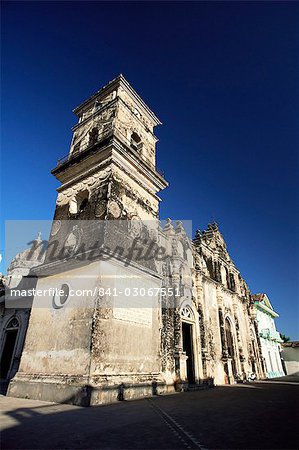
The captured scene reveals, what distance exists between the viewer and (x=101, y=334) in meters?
7.96

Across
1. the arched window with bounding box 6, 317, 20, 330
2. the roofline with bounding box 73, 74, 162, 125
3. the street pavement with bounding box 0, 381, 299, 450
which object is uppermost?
the roofline with bounding box 73, 74, 162, 125

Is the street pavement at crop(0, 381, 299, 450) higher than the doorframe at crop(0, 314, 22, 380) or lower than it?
lower

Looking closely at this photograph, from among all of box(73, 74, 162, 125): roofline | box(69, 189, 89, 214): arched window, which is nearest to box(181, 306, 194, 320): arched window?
box(69, 189, 89, 214): arched window

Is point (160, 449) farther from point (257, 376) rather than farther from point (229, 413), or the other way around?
point (257, 376)

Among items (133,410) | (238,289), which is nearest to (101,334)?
(133,410)

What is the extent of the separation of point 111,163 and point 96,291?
5.59 m

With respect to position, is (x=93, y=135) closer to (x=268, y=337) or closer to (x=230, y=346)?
(x=230, y=346)

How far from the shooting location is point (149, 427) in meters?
4.69

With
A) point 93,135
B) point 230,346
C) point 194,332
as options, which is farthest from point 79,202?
point 230,346

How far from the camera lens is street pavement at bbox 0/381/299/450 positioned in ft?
12.3

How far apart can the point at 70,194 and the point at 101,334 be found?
7077mm

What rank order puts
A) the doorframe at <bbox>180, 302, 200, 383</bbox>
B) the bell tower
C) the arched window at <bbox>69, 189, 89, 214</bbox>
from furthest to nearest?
the doorframe at <bbox>180, 302, 200, 383</bbox>, the arched window at <bbox>69, 189, 89, 214</bbox>, the bell tower

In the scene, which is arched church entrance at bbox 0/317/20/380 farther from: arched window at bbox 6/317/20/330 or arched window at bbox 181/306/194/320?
arched window at bbox 181/306/194/320

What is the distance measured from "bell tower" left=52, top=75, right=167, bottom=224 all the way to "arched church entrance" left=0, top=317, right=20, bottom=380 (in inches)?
358
